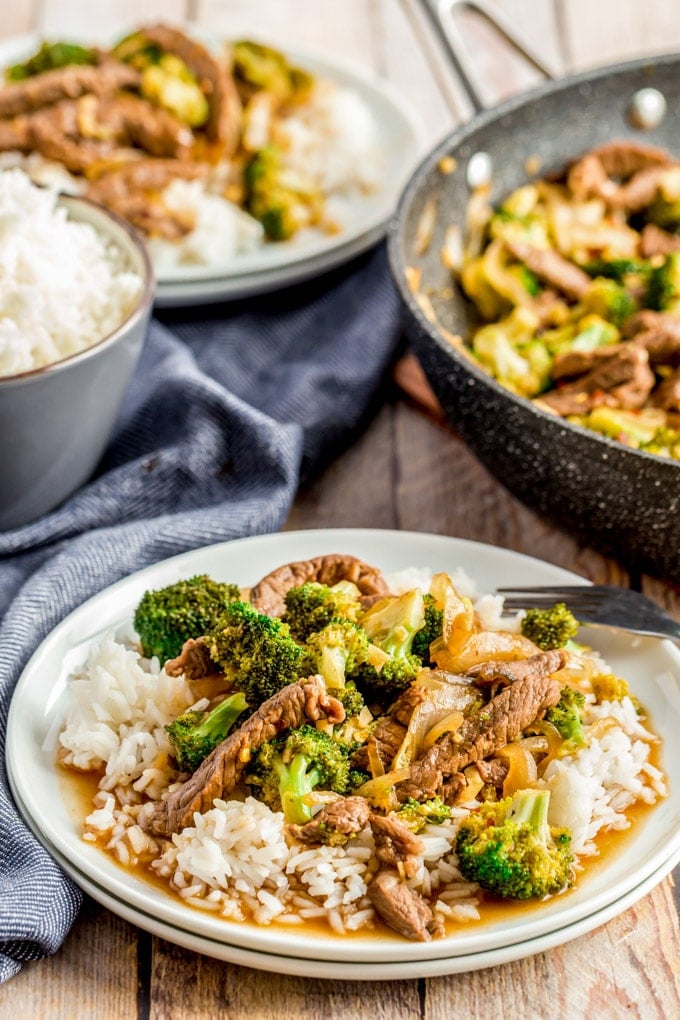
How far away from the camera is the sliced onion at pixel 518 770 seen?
2613mm

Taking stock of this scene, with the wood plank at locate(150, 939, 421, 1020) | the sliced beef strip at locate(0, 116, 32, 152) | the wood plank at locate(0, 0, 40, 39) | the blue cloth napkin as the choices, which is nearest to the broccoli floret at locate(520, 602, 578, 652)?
the wood plank at locate(150, 939, 421, 1020)

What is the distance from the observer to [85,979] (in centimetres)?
254

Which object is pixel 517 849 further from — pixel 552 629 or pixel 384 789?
pixel 552 629

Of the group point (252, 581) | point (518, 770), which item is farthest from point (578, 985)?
point (252, 581)

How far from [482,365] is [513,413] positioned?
0.72m

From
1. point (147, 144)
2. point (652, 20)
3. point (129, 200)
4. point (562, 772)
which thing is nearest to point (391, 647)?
point (562, 772)

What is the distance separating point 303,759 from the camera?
249 cm

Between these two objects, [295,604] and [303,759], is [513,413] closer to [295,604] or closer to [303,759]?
[295,604]

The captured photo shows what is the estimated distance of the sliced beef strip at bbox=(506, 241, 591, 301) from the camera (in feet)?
13.7

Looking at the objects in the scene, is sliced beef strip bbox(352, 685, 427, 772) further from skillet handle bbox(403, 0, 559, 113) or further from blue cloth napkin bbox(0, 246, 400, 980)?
skillet handle bbox(403, 0, 559, 113)

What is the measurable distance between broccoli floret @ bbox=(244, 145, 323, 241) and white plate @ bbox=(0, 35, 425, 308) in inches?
2.8

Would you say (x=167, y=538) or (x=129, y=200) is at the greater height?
(x=129, y=200)

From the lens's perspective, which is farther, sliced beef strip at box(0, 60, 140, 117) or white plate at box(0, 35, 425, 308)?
sliced beef strip at box(0, 60, 140, 117)

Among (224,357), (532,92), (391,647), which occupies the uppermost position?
(532,92)
